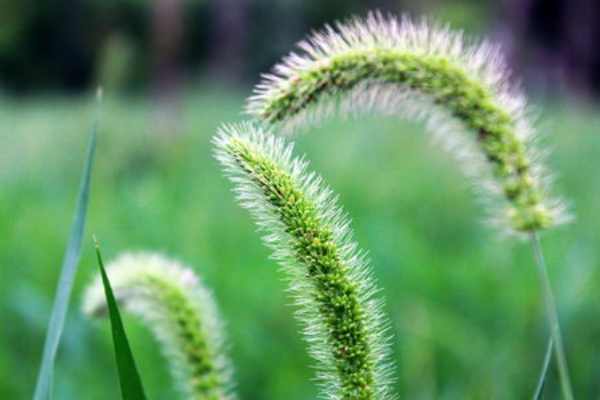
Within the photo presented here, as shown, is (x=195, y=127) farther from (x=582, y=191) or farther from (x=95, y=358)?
(x=95, y=358)

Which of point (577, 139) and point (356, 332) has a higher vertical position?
point (577, 139)

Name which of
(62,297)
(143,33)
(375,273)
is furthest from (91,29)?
(62,297)

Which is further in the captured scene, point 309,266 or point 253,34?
point 253,34

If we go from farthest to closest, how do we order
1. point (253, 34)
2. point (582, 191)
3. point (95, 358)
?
point (253, 34) → point (582, 191) → point (95, 358)

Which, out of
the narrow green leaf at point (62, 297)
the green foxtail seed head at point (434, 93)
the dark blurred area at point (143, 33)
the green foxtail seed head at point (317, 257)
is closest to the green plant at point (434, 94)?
the green foxtail seed head at point (434, 93)

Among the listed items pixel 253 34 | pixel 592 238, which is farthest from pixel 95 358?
pixel 253 34

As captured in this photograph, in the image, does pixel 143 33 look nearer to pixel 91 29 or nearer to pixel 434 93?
pixel 91 29

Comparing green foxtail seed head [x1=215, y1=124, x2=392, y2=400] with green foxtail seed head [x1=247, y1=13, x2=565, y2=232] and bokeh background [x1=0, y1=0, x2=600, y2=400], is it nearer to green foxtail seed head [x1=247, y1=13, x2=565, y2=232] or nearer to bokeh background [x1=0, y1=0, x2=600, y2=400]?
green foxtail seed head [x1=247, y1=13, x2=565, y2=232]
